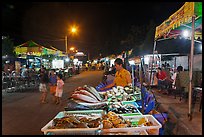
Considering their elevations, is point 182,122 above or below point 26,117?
above

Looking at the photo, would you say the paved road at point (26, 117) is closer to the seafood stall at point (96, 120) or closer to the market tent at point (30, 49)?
the seafood stall at point (96, 120)

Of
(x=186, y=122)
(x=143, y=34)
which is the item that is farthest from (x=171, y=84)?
(x=143, y=34)

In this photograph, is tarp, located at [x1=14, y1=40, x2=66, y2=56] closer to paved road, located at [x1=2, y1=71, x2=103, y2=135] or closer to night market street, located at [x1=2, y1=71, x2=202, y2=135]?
paved road, located at [x1=2, y1=71, x2=103, y2=135]

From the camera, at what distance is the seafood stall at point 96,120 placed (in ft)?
9.20

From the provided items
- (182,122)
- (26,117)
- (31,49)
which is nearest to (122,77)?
(182,122)

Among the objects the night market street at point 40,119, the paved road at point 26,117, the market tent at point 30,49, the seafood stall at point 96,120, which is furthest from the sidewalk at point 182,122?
the market tent at point 30,49

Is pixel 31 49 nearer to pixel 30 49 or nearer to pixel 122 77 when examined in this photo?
pixel 30 49

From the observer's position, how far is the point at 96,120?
3.14m

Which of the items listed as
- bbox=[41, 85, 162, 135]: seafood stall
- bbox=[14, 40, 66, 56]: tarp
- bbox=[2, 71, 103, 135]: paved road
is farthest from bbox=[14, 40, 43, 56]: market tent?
bbox=[41, 85, 162, 135]: seafood stall

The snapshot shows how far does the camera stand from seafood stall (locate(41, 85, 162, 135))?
2.80 metres

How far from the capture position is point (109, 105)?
4.38m

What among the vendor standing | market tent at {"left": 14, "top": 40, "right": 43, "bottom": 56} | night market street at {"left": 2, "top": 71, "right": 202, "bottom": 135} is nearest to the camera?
night market street at {"left": 2, "top": 71, "right": 202, "bottom": 135}

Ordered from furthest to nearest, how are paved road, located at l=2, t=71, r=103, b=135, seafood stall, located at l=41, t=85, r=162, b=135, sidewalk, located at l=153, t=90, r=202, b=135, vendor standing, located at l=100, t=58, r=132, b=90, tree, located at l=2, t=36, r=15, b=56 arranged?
tree, located at l=2, t=36, r=15, b=56, paved road, located at l=2, t=71, r=103, b=135, vendor standing, located at l=100, t=58, r=132, b=90, sidewalk, located at l=153, t=90, r=202, b=135, seafood stall, located at l=41, t=85, r=162, b=135

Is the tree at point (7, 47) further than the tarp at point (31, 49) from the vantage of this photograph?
Yes
